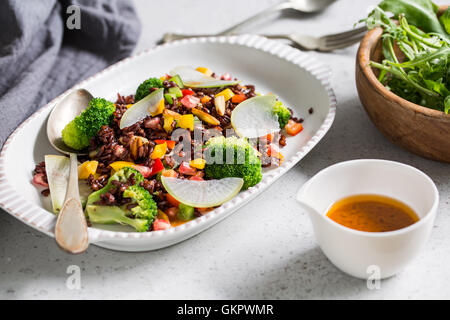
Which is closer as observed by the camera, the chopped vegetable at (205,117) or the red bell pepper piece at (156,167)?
the red bell pepper piece at (156,167)

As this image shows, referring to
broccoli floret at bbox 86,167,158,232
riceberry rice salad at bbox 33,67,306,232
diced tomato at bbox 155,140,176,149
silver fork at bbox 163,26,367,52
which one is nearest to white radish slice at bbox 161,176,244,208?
riceberry rice salad at bbox 33,67,306,232

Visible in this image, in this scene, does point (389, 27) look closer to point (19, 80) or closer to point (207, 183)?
point (207, 183)

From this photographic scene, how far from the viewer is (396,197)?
2.19 metres

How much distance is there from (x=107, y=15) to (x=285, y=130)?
147 centimetres

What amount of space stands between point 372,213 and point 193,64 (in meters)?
1.56

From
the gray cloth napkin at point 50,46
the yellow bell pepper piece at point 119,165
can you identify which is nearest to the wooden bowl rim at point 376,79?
the yellow bell pepper piece at point 119,165

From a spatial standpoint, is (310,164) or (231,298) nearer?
(231,298)

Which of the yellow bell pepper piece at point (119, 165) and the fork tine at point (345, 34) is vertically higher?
the fork tine at point (345, 34)

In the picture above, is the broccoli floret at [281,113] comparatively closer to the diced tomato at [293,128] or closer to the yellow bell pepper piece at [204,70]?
the diced tomato at [293,128]

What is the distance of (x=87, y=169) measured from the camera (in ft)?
8.03

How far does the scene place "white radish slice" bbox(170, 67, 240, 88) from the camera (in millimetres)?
2869

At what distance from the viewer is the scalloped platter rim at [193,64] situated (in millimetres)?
2154

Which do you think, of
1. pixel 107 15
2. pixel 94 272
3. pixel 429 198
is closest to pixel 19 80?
pixel 107 15

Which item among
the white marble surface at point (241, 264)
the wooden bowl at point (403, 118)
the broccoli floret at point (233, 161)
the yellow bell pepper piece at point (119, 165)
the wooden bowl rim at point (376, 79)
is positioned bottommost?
the white marble surface at point (241, 264)
